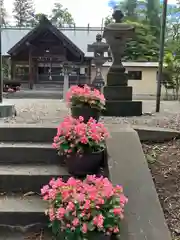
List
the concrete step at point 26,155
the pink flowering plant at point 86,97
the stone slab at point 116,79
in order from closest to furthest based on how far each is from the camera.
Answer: the concrete step at point 26,155, the pink flowering plant at point 86,97, the stone slab at point 116,79

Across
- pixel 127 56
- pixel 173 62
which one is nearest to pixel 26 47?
pixel 127 56

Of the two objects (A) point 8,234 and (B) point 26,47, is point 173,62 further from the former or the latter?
(A) point 8,234

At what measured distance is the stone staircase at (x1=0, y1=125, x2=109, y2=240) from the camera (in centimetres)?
248

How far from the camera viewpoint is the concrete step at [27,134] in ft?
10.8

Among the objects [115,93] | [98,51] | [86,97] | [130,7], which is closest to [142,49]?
[130,7]

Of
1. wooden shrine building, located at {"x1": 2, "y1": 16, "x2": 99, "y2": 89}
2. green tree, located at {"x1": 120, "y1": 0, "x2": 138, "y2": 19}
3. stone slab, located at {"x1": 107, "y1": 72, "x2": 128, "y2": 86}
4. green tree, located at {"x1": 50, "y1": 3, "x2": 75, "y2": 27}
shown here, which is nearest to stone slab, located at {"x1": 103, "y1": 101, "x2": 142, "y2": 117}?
stone slab, located at {"x1": 107, "y1": 72, "x2": 128, "y2": 86}

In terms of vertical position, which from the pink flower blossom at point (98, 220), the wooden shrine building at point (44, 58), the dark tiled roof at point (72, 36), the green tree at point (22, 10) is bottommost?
the pink flower blossom at point (98, 220)

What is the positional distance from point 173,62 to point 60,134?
1601 cm

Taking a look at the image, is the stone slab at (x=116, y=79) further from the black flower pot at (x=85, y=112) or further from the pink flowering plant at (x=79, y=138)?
the pink flowering plant at (x=79, y=138)

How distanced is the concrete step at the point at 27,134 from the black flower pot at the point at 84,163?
1.84ft

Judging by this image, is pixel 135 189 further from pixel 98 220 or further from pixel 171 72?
pixel 171 72

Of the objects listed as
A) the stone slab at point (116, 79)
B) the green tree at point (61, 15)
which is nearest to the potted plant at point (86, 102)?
the stone slab at point (116, 79)

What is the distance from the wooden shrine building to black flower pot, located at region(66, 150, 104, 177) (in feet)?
55.2

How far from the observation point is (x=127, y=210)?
7.76 feet
